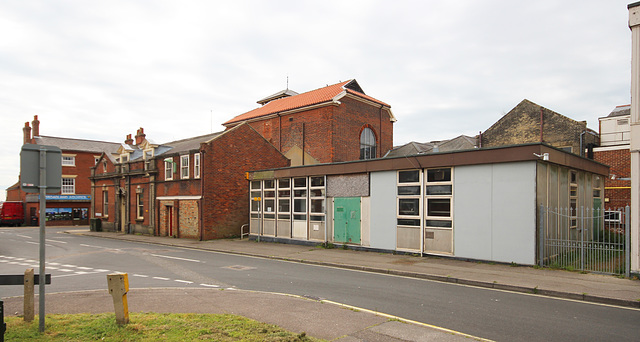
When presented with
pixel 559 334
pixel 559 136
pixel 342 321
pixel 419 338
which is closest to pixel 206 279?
pixel 342 321

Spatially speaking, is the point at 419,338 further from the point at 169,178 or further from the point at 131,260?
the point at 169,178

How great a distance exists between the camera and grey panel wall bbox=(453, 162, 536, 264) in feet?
43.3

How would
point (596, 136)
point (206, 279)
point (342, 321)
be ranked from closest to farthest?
point (342, 321) → point (206, 279) → point (596, 136)

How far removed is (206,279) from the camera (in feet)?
37.8

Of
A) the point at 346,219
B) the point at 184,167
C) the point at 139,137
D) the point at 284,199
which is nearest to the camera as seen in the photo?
the point at 346,219

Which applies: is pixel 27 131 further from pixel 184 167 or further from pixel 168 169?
pixel 184 167

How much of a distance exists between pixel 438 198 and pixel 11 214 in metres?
52.8

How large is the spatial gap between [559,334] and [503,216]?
7635 millimetres

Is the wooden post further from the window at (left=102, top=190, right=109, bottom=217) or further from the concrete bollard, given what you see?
the window at (left=102, top=190, right=109, bottom=217)

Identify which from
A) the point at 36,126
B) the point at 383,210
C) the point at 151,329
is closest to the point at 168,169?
the point at 383,210

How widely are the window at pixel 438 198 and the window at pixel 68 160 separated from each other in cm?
5122

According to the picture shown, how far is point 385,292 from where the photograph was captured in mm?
9641

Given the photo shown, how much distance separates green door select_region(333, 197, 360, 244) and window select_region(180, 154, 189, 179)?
41.3 ft

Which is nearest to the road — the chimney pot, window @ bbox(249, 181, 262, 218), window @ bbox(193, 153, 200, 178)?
window @ bbox(249, 181, 262, 218)
